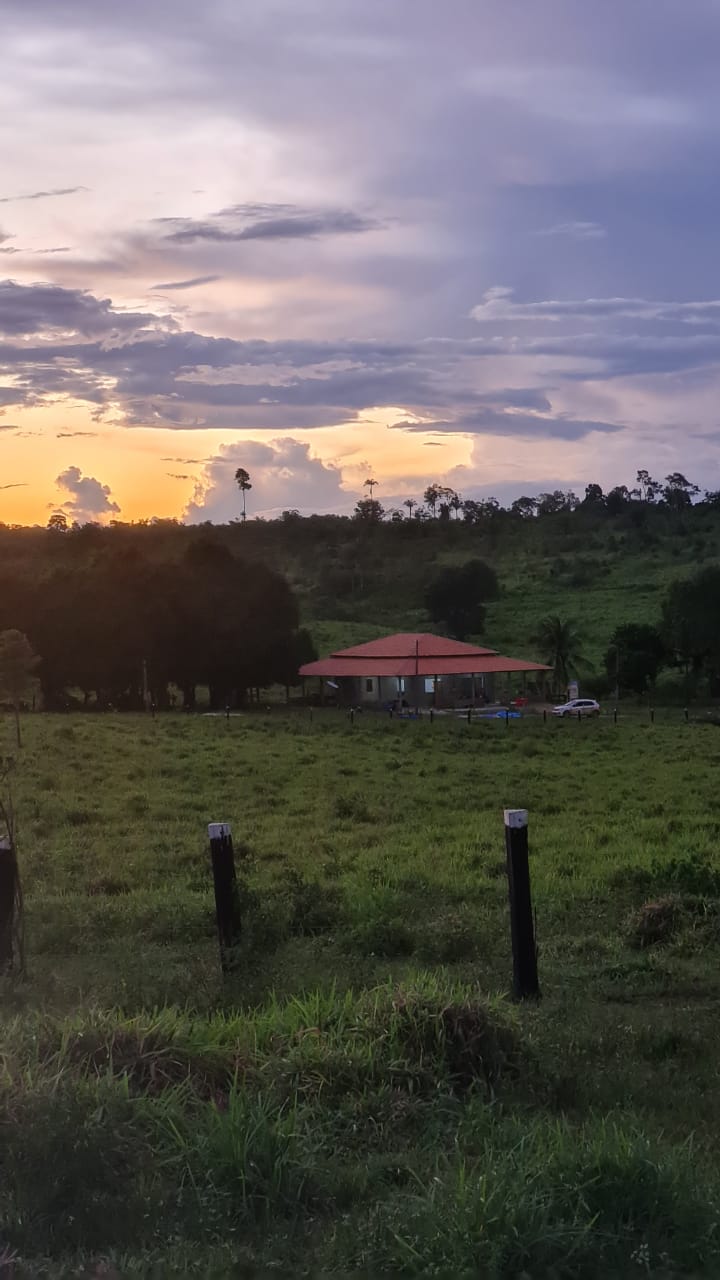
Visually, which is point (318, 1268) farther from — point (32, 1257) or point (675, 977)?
point (675, 977)

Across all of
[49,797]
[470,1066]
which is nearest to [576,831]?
[49,797]

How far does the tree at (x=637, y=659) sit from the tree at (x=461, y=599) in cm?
1832

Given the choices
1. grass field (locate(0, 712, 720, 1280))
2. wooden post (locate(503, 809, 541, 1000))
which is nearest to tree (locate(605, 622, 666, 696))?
grass field (locate(0, 712, 720, 1280))

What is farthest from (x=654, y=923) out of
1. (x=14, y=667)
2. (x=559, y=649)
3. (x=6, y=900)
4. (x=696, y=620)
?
(x=559, y=649)

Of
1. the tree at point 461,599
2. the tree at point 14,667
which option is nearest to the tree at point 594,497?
the tree at point 461,599

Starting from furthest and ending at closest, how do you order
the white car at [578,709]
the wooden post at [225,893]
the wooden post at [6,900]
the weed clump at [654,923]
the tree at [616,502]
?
the tree at [616,502] → the white car at [578,709] → the weed clump at [654,923] → the wooden post at [225,893] → the wooden post at [6,900]

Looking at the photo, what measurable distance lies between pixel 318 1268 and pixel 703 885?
691 centimetres

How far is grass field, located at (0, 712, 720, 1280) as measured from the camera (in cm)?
356

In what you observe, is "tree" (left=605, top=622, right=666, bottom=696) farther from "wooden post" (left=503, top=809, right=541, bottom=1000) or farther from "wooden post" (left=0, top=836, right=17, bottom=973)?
"wooden post" (left=0, top=836, right=17, bottom=973)

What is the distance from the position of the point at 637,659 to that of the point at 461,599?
66.5ft

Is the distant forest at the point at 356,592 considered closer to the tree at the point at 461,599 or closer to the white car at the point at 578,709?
the tree at the point at 461,599

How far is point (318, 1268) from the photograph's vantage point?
344 cm

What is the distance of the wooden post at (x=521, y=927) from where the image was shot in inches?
256

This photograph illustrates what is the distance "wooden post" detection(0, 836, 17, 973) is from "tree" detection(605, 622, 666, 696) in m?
49.0
